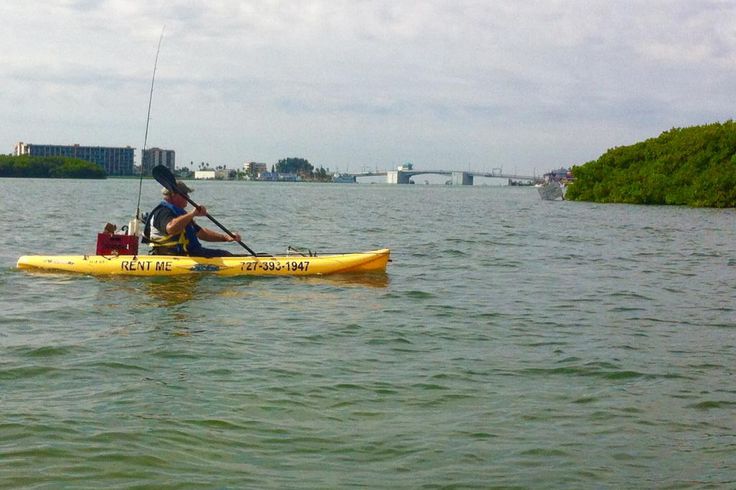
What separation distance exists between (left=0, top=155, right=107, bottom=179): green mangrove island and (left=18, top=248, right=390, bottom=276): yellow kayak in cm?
14753

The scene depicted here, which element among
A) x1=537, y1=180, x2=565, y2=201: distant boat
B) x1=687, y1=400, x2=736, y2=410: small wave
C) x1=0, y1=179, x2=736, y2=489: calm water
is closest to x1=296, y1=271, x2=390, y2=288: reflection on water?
x1=0, y1=179, x2=736, y2=489: calm water

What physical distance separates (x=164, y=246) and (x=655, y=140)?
50321mm

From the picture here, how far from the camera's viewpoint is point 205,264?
1402 cm

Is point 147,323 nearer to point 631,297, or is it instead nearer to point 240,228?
point 631,297

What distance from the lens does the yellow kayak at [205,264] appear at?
13898mm

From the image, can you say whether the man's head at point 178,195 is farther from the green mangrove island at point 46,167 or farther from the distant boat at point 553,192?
the green mangrove island at point 46,167

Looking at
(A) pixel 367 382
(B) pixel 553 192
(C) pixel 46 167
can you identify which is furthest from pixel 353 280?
(C) pixel 46 167

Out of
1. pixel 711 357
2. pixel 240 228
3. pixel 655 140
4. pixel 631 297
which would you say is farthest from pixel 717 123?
pixel 711 357

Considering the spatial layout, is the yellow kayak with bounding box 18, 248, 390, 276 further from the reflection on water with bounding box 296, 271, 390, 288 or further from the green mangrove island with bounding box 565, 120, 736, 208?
the green mangrove island with bounding box 565, 120, 736, 208

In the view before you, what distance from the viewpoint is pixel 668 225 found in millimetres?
31703

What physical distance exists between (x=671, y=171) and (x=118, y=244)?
44.8m

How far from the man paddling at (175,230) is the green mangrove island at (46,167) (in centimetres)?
14844

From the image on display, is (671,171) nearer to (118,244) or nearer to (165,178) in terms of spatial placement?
(118,244)

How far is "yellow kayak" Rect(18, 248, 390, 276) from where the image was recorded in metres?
13.9
